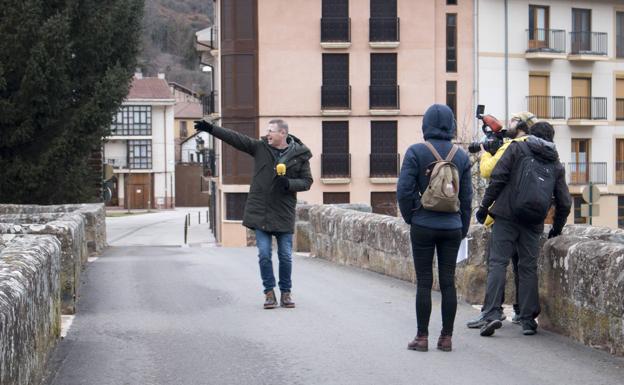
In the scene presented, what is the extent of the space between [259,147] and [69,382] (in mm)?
3929

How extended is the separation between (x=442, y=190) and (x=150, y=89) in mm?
84858

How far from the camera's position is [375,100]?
43.3m

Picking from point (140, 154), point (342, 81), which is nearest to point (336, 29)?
point (342, 81)

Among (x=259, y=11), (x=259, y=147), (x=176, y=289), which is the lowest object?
(x=176, y=289)

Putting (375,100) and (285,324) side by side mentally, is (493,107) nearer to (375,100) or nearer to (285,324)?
(375,100)

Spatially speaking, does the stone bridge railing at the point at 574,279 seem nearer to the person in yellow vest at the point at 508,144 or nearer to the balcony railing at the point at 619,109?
the person in yellow vest at the point at 508,144

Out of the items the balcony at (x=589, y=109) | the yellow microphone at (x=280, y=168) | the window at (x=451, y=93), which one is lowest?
the yellow microphone at (x=280, y=168)

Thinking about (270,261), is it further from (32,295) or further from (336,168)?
(336,168)

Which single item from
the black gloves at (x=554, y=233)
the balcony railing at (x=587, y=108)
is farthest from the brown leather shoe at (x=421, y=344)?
the balcony railing at (x=587, y=108)

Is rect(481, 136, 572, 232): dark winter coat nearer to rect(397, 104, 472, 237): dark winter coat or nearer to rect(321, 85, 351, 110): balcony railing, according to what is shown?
rect(397, 104, 472, 237): dark winter coat

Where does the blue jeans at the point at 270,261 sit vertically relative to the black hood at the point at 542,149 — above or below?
below

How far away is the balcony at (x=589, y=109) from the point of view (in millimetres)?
44969

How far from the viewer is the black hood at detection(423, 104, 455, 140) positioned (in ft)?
24.9

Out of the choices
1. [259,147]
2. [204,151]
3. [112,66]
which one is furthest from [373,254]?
[204,151]
